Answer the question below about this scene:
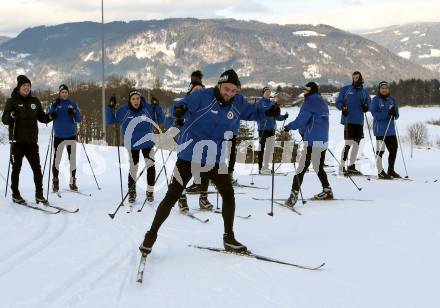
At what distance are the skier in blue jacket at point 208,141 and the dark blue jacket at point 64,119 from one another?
206 inches

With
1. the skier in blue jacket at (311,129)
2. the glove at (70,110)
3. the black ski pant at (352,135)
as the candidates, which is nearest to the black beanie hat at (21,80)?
the glove at (70,110)

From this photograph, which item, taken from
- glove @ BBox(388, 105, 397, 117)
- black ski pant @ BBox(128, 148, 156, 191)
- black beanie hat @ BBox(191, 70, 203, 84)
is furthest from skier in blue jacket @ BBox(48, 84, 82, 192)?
glove @ BBox(388, 105, 397, 117)

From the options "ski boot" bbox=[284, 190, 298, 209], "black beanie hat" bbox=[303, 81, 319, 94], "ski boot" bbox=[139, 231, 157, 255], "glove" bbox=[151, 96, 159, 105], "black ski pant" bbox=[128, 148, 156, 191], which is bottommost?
"ski boot" bbox=[284, 190, 298, 209]

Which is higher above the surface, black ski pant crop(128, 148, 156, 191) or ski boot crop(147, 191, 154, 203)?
Answer: black ski pant crop(128, 148, 156, 191)

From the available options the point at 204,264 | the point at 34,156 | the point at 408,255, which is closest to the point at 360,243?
the point at 408,255

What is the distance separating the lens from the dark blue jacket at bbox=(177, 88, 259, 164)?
16.6 feet

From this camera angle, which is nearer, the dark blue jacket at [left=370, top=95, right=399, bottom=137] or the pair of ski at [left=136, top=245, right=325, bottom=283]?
the pair of ski at [left=136, top=245, right=325, bottom=283]

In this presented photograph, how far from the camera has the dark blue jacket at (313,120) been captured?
8.02m

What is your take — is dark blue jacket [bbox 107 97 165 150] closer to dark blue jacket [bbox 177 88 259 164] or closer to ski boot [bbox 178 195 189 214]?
ski boot [bbox 178 195 189 214]

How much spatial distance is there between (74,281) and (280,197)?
18.4 feet

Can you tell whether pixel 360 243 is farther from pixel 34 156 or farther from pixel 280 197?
pixel 34 156

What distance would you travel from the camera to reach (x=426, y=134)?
240 feet

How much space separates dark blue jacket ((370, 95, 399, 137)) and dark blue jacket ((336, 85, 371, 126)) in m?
0.19

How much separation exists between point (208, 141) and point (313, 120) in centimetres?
341
